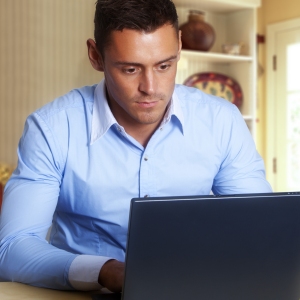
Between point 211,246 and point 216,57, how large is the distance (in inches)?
127

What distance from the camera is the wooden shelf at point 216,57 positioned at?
12.8ft

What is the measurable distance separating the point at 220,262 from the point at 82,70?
122 inches

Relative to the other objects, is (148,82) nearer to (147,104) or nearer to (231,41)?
(147,104)

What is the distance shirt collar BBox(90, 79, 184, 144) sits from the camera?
1.62 metres

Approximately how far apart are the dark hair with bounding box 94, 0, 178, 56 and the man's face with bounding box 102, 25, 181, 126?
16 mm

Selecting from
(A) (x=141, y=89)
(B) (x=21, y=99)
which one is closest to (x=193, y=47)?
(B) (x=21, y=99)

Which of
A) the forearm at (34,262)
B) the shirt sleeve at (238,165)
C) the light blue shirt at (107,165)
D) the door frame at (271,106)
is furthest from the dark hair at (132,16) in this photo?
the door frame at (271,106)

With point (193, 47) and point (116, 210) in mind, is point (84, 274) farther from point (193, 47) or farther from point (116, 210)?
point (193, 47)

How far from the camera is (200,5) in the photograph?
13.5 ft

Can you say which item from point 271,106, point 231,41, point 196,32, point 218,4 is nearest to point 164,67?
point 196,32

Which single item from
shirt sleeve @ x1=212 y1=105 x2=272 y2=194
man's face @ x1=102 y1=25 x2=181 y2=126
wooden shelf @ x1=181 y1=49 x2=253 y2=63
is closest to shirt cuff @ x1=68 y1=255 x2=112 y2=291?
man's face @ x1=102 y1=25 x2=181 y2=126

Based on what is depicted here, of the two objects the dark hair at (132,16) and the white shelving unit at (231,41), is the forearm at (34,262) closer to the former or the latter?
the dark hair at (132,16)

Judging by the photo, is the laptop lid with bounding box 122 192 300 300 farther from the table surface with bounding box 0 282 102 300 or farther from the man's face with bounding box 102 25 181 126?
the man's face with bounding box 102 25 181 126

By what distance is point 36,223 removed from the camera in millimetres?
1415
